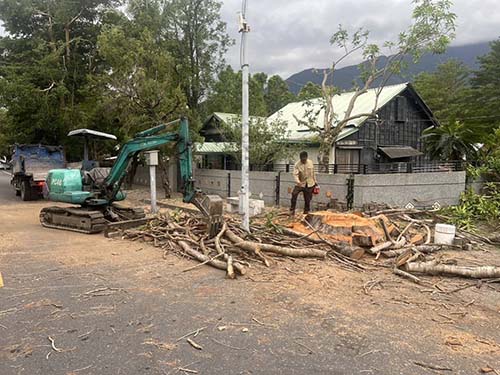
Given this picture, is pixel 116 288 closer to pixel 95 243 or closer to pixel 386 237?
pixel 95 243

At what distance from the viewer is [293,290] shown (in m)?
5.45

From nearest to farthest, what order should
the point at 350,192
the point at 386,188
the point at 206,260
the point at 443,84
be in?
the point at 206,260 < the point at 350,192 < the point at 386,188 < the point at 443,84

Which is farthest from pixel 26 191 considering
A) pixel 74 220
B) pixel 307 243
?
pixel 307 243

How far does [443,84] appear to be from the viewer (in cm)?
4169

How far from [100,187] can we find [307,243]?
20.1 feet

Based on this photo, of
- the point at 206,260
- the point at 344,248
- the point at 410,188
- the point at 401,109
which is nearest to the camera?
the point at 206,260

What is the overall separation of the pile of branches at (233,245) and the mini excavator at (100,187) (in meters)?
0.94

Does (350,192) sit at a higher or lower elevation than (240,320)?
higher

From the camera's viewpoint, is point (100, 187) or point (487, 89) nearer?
point (100, 187)

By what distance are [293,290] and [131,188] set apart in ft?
58.5

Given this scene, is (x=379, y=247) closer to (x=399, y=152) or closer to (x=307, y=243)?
(x=307, y=243)

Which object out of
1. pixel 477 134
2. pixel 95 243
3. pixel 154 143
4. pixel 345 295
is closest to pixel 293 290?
pixel 345 295

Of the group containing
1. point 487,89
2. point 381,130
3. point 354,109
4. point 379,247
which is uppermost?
point 487,89

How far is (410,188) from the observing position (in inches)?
487
